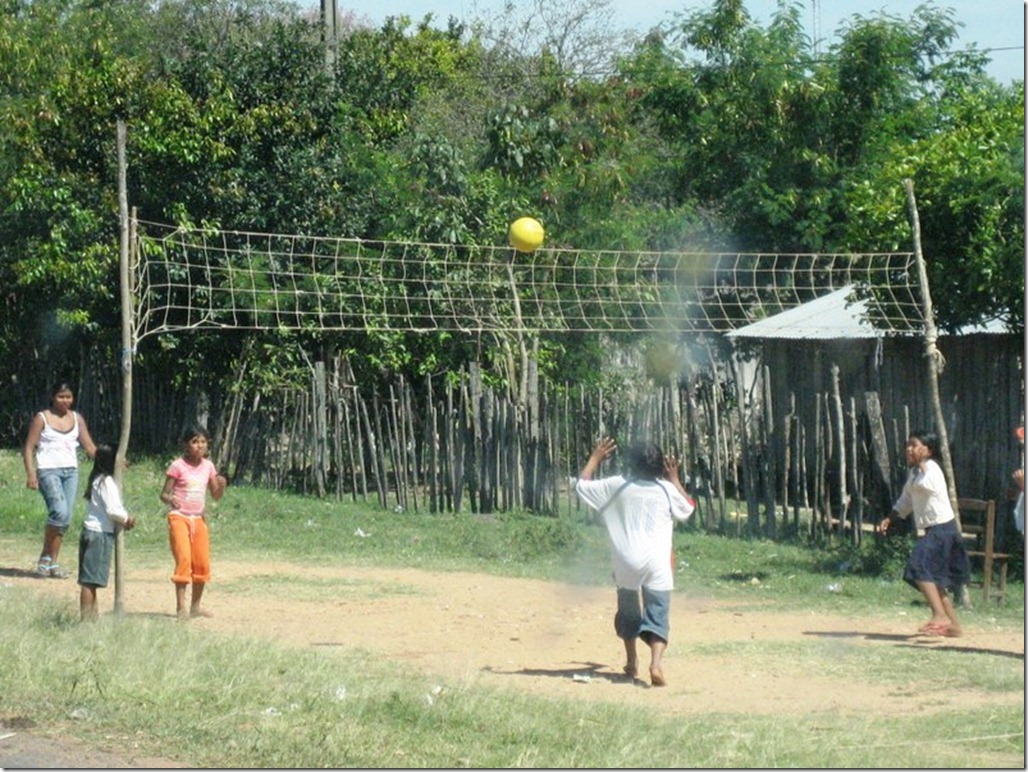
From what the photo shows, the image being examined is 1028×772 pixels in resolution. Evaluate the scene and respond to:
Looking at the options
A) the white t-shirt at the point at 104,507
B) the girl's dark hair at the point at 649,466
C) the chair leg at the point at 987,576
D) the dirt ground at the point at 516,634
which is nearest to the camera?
the dirt ground at the point at 516,634

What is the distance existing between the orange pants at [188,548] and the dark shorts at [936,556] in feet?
17.0

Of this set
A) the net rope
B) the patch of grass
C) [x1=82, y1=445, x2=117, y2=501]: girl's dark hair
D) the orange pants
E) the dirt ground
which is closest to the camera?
the patch of grass

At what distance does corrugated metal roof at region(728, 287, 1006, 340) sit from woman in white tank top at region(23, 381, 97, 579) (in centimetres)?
859

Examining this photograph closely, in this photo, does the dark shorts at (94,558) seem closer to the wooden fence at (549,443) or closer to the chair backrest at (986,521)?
A: the chair backrest at (986,521)

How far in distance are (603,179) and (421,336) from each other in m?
3.67

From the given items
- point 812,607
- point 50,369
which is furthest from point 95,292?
point 812,607

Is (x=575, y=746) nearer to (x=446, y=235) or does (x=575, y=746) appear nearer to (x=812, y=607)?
(x=812, y=607)

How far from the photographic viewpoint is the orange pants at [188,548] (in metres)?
11.1

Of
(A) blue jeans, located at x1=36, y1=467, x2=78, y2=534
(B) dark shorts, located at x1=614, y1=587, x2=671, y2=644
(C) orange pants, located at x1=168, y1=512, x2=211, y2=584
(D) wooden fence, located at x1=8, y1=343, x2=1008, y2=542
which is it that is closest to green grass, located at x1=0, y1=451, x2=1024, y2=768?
(C) orange pants, located at x1=168, y1=512, x2=211, y2=584

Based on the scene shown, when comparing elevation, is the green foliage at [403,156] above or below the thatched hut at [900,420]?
above

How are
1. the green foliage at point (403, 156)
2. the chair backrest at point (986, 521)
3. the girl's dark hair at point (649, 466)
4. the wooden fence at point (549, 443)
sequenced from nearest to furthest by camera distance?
the girl's dark hair at point (649, 466) → the chair backrest at point (986, 521) → the wooden fence at point (549, 443) → the green foliage at point (403, 156)

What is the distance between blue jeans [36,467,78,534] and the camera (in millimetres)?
13523

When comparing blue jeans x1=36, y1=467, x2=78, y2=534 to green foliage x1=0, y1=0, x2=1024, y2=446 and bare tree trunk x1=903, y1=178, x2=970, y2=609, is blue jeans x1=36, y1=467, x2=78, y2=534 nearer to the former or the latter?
Result: green foliage x1=0, y1=0, x2=1024, y2=446

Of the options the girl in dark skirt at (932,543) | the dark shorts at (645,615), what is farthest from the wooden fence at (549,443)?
the dark shorts at (645,615)
